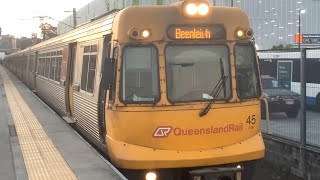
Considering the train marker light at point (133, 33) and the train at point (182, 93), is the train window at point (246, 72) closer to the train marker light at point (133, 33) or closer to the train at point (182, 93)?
the train at point (182, 93)

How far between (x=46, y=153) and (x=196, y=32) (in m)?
3.26

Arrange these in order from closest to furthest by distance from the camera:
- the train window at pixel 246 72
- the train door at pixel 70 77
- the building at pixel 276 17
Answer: the train window at pixel 246 72, the train door at pixel 70 77, the building at pixel 276 17

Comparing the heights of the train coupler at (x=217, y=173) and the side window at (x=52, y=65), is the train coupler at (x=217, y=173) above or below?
below

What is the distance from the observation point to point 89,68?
28.1 ft

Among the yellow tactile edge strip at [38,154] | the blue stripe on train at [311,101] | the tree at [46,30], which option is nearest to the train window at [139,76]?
the yellow tactile edge strip at [38,154]

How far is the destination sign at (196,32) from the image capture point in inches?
263

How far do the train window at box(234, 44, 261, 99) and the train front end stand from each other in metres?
0.02

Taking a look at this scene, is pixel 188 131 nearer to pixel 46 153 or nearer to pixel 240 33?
pixel 240 33

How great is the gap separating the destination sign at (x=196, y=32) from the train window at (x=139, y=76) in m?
0.44

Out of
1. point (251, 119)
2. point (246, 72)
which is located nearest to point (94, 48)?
point (246, 72)

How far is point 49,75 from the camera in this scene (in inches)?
618

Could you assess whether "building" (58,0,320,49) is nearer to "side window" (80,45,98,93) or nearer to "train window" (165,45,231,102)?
"side window" (80,45,98,93)

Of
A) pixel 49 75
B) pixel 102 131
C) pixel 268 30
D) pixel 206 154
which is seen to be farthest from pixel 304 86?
pixel 268 30

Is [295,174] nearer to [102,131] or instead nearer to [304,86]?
[304,86]
